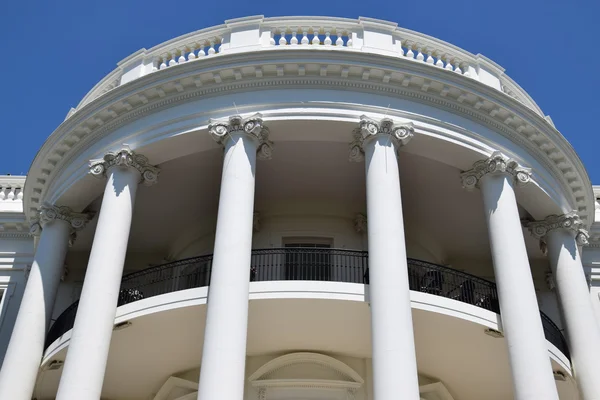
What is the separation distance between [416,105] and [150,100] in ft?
19.9

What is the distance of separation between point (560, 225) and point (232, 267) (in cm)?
870

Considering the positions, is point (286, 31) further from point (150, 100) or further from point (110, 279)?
point (110, 279)

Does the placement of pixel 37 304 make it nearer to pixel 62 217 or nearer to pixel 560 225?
pixel 62 217

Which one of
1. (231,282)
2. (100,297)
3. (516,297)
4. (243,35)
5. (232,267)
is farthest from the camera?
(243,35)

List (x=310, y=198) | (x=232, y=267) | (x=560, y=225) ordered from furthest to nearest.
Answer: (x=310, y=198) < (x=560, y=225) < (x=232, y=267)

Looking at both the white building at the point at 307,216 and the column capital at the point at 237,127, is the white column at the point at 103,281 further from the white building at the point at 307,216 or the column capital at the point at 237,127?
the column capital at the point at 237,127

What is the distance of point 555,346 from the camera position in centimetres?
1511

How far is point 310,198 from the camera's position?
18500 mm

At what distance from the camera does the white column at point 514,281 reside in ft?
40.4

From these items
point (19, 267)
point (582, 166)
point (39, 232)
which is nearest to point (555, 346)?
point (582, 166)

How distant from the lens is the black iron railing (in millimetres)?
15852

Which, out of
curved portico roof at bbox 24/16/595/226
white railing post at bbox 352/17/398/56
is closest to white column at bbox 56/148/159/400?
curved portico roof at bbox 24/16/595/226

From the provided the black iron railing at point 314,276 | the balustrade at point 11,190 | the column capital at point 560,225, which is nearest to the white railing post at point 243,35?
the black iron railing at point 314,276


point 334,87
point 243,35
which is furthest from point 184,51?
point 334,87
